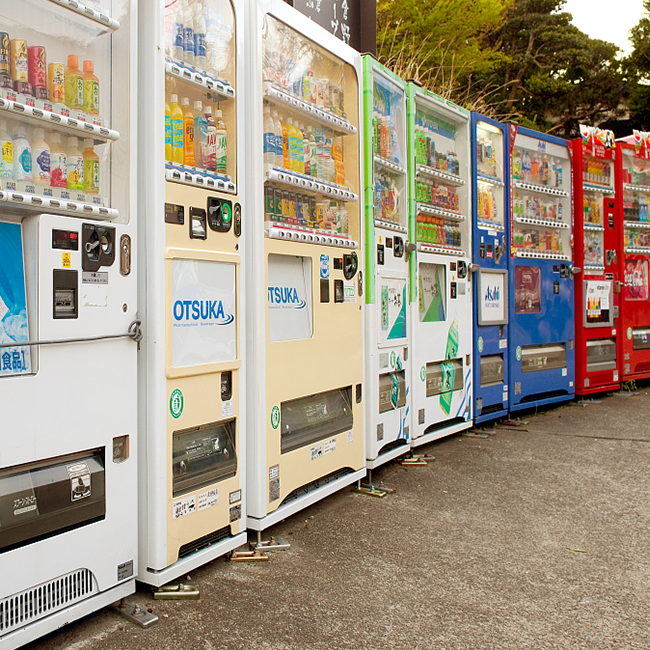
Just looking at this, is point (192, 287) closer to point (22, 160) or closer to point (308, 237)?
point (22, 160)

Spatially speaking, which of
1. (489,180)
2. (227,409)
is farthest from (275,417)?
(489,180)

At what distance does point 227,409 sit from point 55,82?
4.95ft

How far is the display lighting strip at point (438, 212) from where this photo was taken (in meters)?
4.69

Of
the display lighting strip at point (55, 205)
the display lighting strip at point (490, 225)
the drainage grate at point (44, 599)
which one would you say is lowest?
the drainage grate at point (44, 599)

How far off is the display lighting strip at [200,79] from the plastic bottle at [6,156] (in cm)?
73

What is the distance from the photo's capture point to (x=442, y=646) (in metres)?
2.04

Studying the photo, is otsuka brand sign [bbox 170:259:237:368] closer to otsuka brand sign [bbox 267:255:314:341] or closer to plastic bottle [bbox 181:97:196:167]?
otsuka brand sign [bbox 267:255:314:341]

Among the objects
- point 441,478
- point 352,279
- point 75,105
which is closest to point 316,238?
point 352,279

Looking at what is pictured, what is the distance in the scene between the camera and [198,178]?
2.58 m

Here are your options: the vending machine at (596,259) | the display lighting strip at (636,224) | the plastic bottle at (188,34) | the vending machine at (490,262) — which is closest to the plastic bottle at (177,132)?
the plastic bottle at (188,34)

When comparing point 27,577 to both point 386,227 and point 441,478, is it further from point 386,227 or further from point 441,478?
point 386,227

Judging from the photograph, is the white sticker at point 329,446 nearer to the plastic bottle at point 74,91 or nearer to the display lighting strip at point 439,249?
the display lighting strip at point 439,249

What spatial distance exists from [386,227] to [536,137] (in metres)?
2.97

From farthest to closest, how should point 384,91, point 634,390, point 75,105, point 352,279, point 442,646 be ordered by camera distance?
point 634,390 → point 384,91 → point 352,279 → point 75,105 → point 442,646
